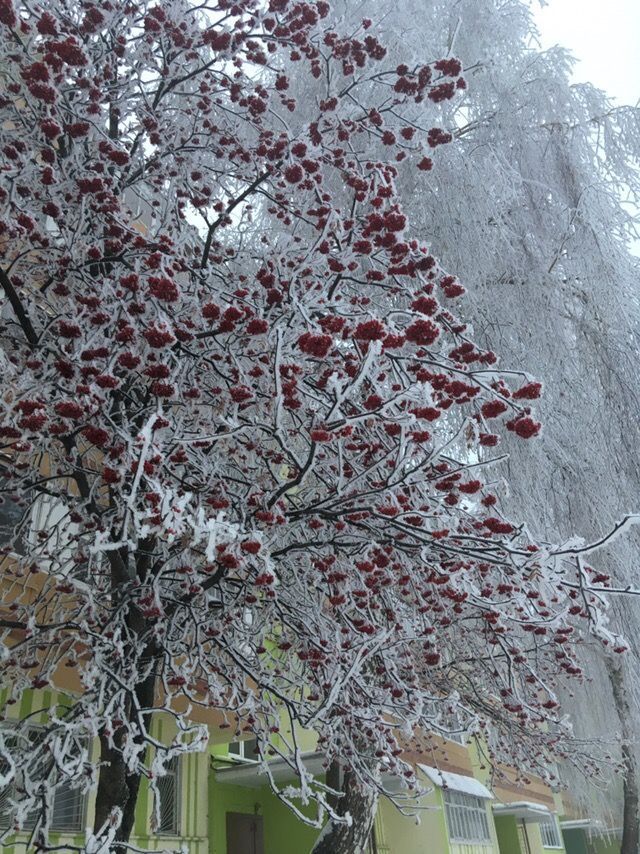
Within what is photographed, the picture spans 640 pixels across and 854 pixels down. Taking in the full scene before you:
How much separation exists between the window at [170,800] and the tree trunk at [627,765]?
5416 millimetres

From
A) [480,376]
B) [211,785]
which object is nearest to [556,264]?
[480,376]

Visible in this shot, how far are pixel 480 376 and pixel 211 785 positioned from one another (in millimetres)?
9032

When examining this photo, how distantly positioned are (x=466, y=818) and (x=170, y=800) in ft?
28.5

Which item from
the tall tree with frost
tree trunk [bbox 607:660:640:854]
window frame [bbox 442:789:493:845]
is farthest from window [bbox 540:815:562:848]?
the tall tree with frost

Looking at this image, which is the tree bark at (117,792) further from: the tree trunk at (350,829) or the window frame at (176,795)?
the window frame at (176,795)

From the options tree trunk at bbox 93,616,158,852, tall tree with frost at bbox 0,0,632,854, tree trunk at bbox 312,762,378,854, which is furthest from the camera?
tree trunk at bbox 312,762,378,854

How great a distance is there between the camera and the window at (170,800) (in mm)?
9336

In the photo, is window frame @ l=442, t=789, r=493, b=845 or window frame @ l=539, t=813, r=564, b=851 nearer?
window frame @ l=442, t=789, r=493, b=845

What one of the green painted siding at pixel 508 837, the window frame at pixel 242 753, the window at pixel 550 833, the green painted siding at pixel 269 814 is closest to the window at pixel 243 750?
the window frame at pixel 242 753

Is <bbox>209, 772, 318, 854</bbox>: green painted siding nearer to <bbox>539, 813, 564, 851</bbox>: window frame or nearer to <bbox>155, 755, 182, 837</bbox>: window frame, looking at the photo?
<bbox>155, 755, 182, 837</bbox>: window frame

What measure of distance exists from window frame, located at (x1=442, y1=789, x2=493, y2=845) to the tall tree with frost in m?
9.98

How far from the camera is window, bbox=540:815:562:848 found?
23.9 meters

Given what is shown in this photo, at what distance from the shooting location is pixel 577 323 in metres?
7.74

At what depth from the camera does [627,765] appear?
962 centimetres
